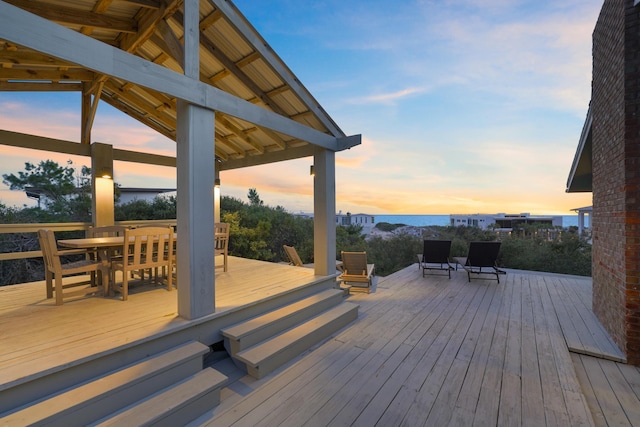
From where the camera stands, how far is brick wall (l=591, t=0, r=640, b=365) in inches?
119

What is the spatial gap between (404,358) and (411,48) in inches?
310

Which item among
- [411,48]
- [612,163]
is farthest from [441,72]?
[612,163]

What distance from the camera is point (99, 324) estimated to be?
2.64m

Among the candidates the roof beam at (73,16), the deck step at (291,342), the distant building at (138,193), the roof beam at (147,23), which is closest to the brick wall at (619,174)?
the deck step at (291,342)

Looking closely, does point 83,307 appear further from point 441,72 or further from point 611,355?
point 441,72

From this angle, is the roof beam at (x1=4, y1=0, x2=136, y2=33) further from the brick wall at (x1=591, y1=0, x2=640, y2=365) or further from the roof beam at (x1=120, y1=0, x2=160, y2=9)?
the brick wall at (x1=591, y1=0, x2=640, y2=365)

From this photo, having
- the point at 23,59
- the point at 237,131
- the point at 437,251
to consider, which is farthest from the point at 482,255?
the point at 23,59

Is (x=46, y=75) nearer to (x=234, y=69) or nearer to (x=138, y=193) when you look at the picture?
(x=234, y=69)

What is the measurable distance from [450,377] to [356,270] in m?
3.44

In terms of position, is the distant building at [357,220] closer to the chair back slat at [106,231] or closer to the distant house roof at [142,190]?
the chair back slat at [106,231]

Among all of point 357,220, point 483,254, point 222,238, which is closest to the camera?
point 222,238

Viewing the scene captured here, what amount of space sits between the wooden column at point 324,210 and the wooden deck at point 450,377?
1.12m

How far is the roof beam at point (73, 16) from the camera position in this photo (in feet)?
10.0

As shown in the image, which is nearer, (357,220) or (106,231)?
(106,231)
